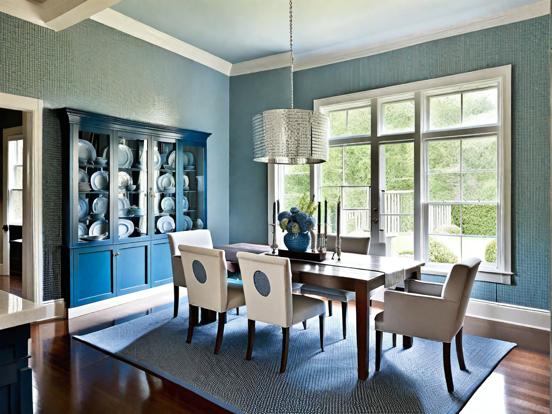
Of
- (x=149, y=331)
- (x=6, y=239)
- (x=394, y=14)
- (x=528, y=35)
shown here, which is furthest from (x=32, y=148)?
(x=528, y=35)

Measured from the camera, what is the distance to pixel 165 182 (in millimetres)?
5043

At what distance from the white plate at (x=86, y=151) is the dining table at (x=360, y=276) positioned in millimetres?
1882

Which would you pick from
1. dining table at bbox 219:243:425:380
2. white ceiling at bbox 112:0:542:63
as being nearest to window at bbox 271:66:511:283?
white ceiling at bbox 112:0:542:63

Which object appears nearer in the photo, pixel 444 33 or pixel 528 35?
pixel 528 35

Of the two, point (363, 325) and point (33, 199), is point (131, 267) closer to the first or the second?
point (33, 199)

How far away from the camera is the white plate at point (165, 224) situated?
16.3 feet

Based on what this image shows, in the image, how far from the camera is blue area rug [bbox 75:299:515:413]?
8.07 ft

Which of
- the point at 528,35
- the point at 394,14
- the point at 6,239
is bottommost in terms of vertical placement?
the point at 6,239

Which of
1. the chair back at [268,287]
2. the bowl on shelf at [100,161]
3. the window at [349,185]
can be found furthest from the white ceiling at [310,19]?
the chair back at [268,287]

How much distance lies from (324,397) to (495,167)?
310cm

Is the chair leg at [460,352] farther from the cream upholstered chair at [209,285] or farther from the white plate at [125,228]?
the white plate at [125,228]

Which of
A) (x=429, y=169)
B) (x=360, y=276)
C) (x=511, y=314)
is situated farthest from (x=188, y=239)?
(x=511, y=314)

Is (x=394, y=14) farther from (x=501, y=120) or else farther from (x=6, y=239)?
(x=6, y=239)

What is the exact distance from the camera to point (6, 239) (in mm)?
6375
